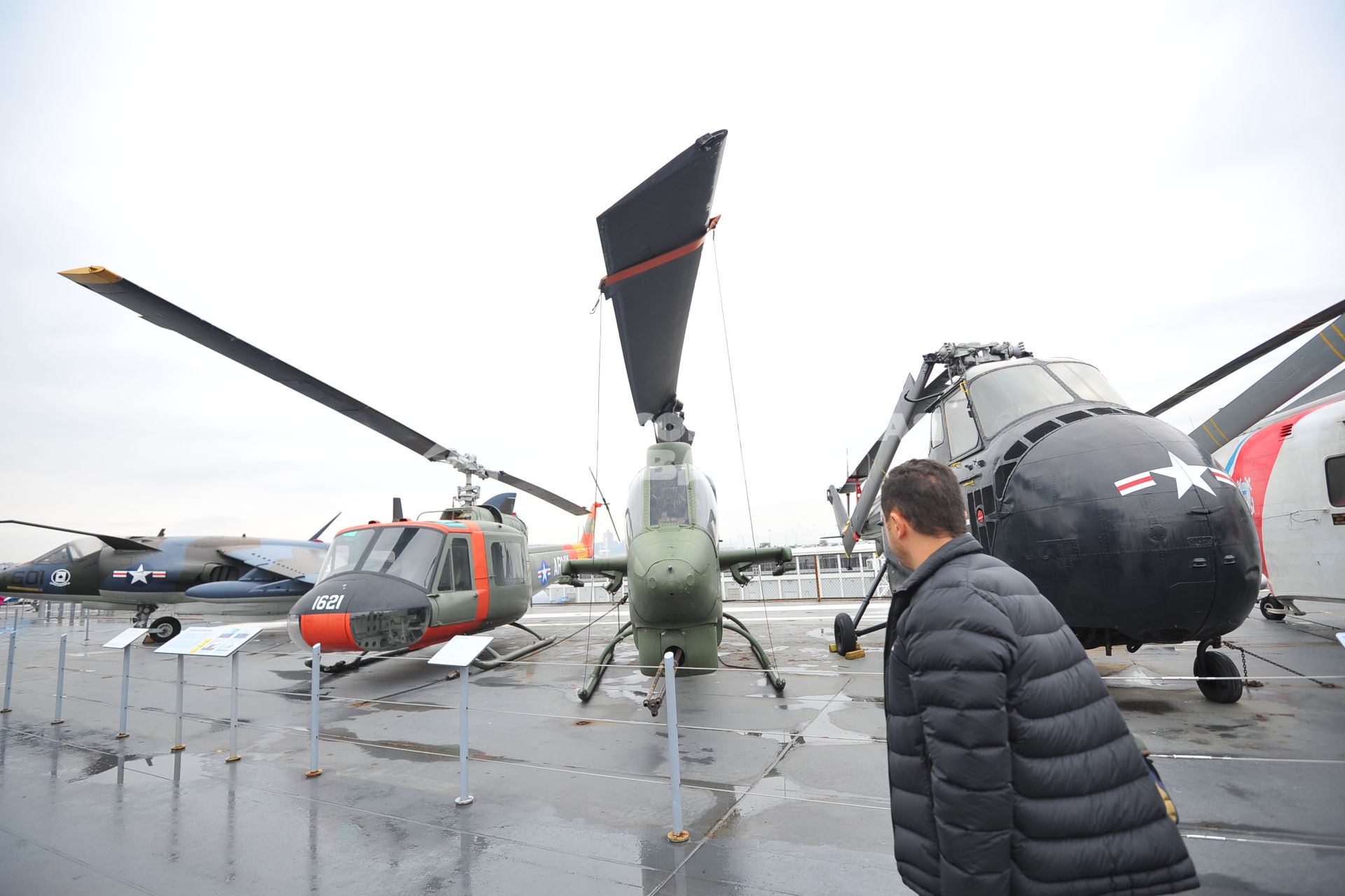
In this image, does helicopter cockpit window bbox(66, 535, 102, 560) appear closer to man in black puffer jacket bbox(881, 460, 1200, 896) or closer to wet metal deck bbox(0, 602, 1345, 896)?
wet metal deck bbox(0, 602, 1345, 896)

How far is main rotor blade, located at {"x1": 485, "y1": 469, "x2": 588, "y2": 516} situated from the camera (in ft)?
42.6

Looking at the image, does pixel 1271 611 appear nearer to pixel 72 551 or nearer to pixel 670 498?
pixel 670 498

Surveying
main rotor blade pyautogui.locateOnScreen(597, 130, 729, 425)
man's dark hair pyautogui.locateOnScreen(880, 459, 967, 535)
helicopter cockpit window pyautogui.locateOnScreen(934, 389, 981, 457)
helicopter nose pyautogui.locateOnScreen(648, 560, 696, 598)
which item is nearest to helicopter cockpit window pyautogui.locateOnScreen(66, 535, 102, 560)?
helicopter nose pyautogui.locateOnScreen(648, 560, 696, 598)

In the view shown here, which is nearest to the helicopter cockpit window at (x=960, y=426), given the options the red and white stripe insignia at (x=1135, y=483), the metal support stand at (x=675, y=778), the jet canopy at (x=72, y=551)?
the red and white stripe insignia at (x=1135, y=483)


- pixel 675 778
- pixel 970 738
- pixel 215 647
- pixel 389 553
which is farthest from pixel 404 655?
pixel 970 738

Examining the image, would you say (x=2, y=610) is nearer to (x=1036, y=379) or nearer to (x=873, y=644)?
(x=873, y=644)

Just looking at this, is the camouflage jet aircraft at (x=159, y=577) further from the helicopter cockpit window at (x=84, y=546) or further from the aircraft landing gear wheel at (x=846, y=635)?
the aircraft landing gear wheel at (x=846, y=635)

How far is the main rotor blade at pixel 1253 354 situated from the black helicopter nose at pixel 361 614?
31.5 ft

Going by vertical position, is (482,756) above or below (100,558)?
below

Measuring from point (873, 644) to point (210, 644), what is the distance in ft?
32.6

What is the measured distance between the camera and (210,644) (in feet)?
19.2

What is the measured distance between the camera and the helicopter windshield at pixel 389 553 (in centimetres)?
903

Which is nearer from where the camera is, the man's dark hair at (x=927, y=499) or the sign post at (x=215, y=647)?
the man's dark hair at (x=927, y=499)

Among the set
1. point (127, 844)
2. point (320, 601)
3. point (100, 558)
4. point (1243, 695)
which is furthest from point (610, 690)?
point (100, 558)
